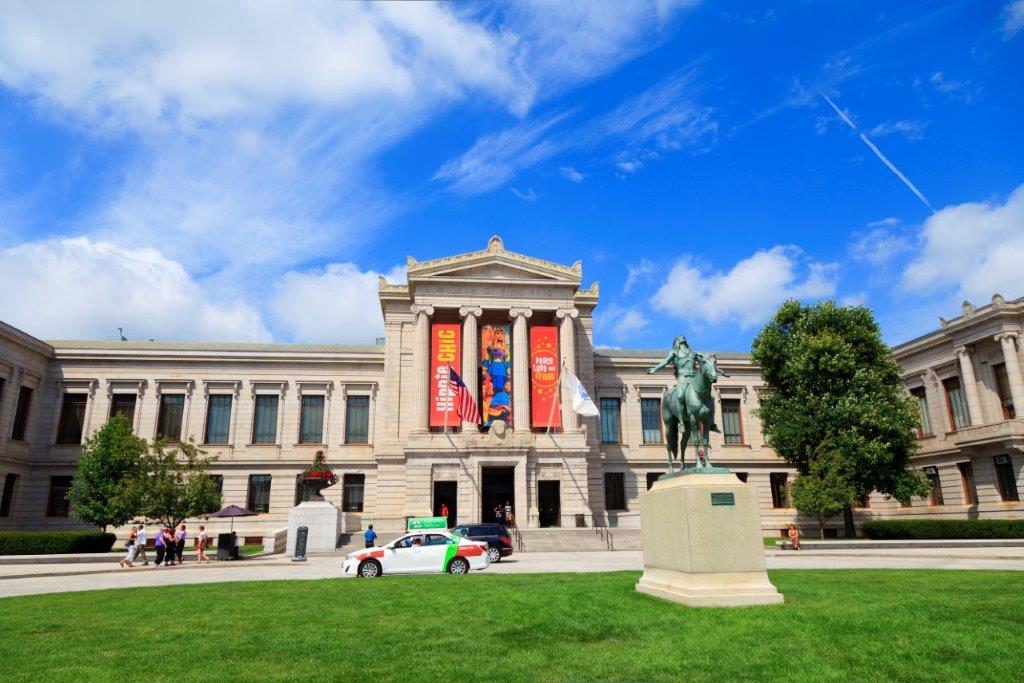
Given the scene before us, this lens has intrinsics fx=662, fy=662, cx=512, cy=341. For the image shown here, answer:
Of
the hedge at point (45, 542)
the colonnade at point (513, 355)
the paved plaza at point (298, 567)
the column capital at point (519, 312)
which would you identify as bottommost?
the paved plaza at point (298, 567)

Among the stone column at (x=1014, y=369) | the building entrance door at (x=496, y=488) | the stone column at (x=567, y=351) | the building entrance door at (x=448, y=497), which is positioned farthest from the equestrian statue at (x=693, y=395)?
the stone column at (x=1014, y=369)

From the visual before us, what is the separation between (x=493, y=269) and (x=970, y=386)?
32948 mm

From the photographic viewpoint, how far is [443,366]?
1822 inches

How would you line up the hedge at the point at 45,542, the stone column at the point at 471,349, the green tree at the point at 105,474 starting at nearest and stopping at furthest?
1. the hedge at the point at 45,542
2. the green tree at the point at 105,474
3. the stone column at the point at 471,349

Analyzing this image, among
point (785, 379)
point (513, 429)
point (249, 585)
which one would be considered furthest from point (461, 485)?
point (249, 585)

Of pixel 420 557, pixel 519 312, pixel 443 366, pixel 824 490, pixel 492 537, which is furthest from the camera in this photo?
pixel 519 312

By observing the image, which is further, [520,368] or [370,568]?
[520,368]

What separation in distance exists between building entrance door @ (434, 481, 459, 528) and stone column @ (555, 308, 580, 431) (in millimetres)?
8723

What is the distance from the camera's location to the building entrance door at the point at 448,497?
44281 mm

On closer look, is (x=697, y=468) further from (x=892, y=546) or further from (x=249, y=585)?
(x=892, y=546)

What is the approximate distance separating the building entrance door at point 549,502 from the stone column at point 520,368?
4.17 meters

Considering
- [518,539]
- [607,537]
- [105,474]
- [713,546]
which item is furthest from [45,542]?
[713,546]

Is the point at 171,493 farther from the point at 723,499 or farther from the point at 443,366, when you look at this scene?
the point at 723,499

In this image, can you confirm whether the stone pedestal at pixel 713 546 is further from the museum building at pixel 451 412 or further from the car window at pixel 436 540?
the museum building at pixel 451 412
